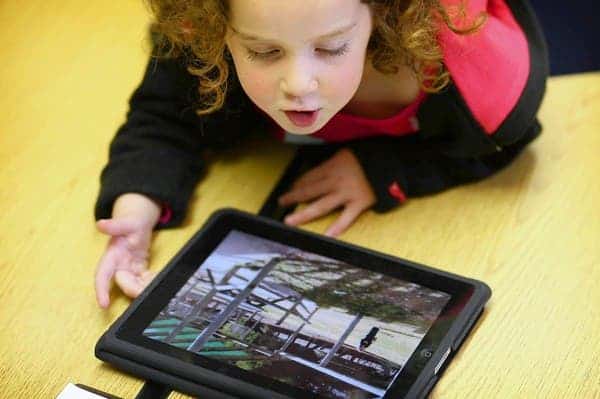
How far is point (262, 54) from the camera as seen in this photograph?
0.76m

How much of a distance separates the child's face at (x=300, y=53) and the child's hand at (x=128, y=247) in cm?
16

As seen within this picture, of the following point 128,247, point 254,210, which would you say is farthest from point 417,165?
point 128,247

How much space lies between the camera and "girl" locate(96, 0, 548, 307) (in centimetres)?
77

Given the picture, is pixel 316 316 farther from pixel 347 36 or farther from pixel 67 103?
pixel 67 103

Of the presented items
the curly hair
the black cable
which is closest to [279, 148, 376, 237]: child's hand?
the curly hair

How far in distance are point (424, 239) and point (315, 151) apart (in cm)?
17

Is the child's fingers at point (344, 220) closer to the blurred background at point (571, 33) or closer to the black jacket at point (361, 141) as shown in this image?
the black jacket at point (361, 141)

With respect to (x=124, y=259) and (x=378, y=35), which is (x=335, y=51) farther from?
A: (x=124, y=259)

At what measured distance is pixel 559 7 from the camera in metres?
Result: 1.19

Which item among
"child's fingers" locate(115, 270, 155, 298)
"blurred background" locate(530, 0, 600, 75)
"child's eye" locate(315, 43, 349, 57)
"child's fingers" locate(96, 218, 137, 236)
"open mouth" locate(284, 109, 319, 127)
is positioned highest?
"child's eye" locate(315, 43, 349, 57)

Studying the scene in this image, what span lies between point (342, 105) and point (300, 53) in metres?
0.08

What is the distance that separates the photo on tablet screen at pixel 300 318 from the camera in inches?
27.9

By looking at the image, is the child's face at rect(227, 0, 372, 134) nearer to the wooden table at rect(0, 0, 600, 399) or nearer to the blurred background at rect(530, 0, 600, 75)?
the wooden table at rect(0, 0, 600, 399)

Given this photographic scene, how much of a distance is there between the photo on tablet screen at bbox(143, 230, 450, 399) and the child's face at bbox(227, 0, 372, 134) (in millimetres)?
125
